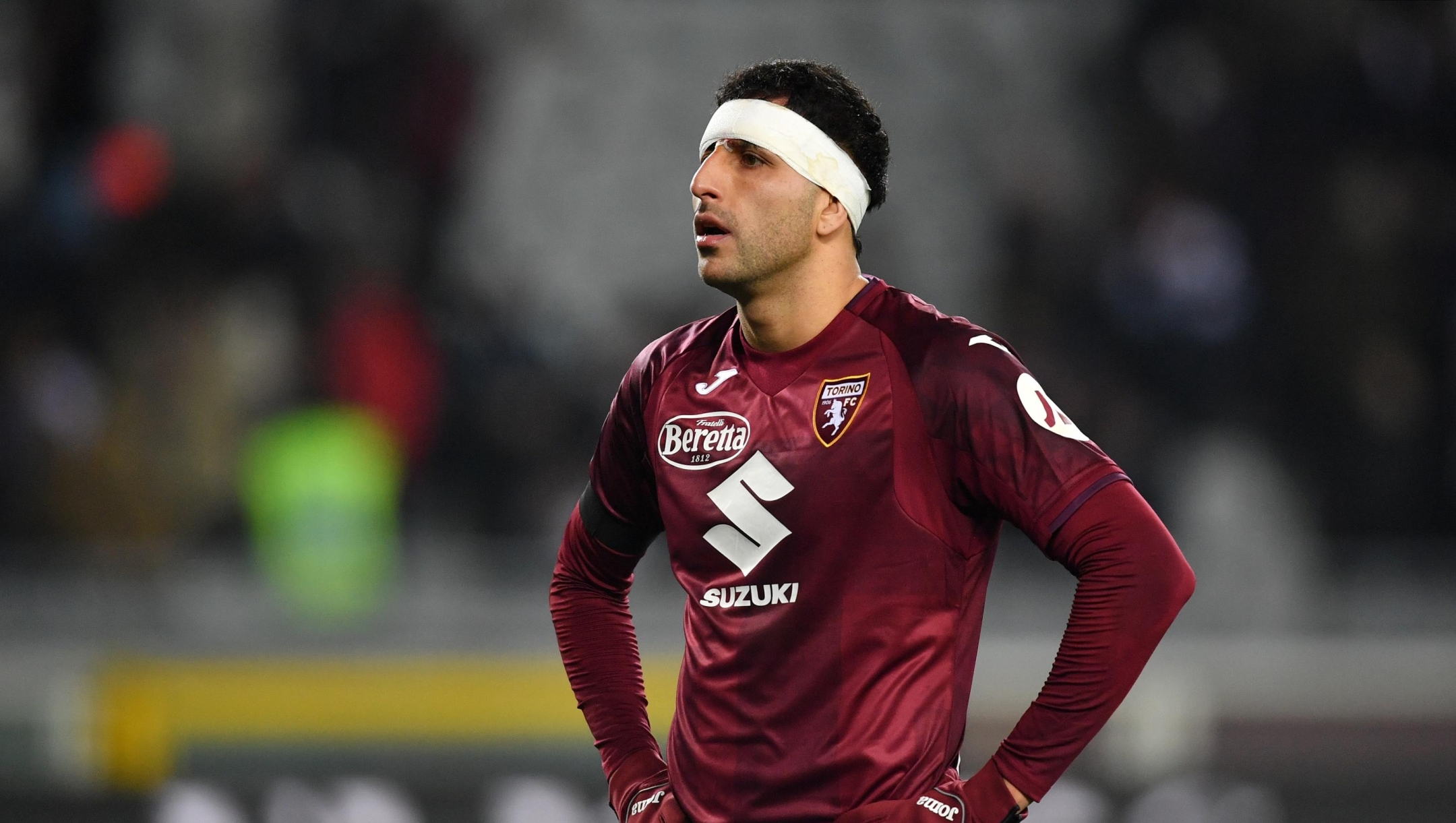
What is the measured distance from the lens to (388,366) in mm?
8398

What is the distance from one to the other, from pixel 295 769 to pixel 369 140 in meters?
4.46

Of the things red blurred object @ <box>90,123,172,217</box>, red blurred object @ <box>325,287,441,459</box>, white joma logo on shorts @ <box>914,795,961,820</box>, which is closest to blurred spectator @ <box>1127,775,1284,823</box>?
white joma logo on shorts @ <box>914,795,961,820</box>

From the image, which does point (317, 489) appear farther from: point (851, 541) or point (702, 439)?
point (851, 541)

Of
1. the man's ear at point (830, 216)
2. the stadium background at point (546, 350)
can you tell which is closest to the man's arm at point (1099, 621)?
the man's ear at point (830, 216)

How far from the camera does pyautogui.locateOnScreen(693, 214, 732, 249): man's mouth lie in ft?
8.86

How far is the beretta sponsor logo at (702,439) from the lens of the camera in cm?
268

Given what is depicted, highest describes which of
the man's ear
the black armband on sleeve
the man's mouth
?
the man's ear

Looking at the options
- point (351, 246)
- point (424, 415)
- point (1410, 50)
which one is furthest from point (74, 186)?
point (1410, 50)

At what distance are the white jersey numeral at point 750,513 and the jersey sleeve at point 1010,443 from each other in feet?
0.87

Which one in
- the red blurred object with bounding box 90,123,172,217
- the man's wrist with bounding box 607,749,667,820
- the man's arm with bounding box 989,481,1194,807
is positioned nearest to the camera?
the man's arm with bounding box 989,481,1194,807

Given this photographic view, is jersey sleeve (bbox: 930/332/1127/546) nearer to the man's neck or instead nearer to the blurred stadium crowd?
the man's neck

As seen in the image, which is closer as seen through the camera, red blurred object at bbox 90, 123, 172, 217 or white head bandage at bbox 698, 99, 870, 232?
white head bandage at bbox 698, 99, 870, 232

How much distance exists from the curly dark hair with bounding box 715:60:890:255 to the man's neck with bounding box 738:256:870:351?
11 cm

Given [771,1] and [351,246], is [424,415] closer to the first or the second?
[351,246]
